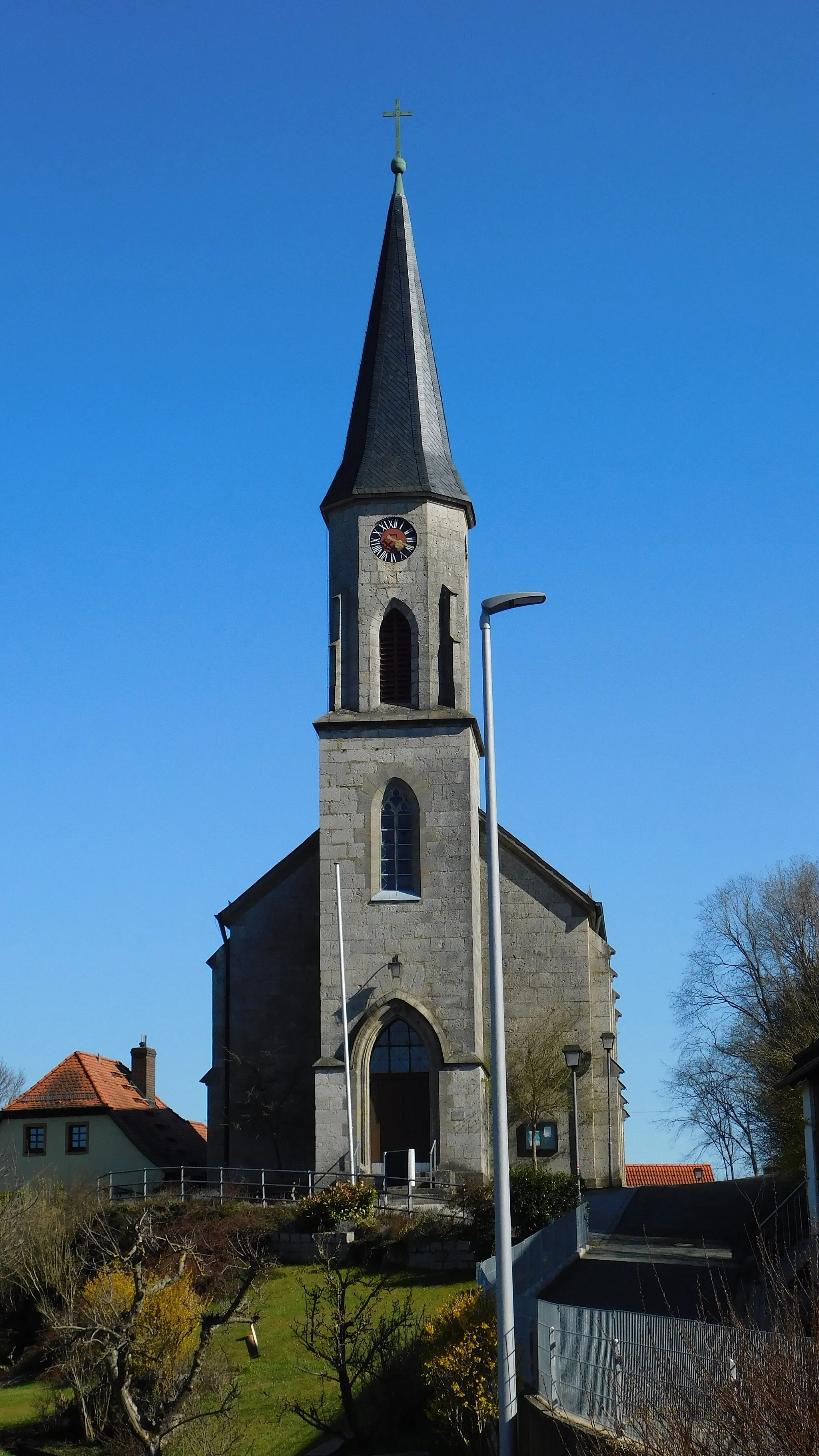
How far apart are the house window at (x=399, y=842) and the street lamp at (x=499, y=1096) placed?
72.1ft

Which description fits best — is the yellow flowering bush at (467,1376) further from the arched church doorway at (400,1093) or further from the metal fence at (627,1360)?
the arched church doorway at (400,1093)

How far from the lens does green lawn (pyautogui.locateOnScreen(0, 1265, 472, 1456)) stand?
23.2 metres

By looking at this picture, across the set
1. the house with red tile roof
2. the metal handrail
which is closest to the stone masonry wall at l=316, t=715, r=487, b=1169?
the metal handrail

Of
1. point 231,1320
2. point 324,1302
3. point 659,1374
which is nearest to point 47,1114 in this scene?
point 324,1302

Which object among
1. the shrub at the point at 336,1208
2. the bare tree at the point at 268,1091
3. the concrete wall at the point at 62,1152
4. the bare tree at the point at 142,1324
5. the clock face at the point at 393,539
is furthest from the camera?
the concrete wall at the point at 62,1152

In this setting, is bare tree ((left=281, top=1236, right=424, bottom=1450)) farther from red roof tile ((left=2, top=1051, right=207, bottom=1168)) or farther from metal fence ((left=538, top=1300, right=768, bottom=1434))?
red roof tile ((left=2, top=1051, right=207, bottom=1168))

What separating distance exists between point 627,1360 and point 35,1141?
127 feet

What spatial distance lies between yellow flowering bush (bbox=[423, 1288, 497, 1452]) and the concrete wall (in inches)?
1108

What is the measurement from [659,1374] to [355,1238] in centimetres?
2214

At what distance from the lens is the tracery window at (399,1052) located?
40.6 metres

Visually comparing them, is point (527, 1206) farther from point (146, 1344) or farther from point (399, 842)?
point (399, 842)

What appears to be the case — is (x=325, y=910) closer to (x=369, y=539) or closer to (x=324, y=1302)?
(x=369, y=539)

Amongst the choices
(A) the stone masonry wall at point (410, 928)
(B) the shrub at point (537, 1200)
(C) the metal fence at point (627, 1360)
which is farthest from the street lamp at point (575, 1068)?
(C) the metal fence at point (627, 1360)

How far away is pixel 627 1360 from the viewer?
45.1ft
